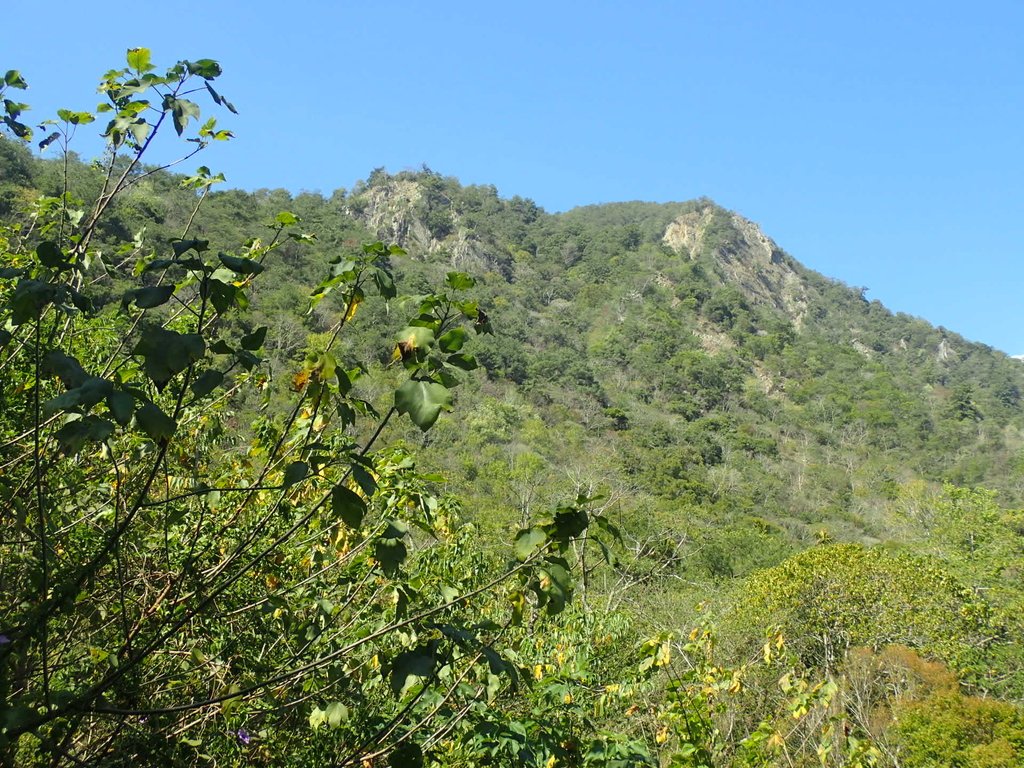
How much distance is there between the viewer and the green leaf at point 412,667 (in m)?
1.15

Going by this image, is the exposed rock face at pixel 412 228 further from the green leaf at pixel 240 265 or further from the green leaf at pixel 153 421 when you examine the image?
Result: the green leaf at pixel 153 421

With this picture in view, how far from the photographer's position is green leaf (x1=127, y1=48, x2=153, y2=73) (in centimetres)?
148

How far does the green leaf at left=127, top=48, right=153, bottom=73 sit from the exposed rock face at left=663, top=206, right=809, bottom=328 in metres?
81.0

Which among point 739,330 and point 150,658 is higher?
point 739,330

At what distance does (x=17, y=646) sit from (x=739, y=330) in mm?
69398

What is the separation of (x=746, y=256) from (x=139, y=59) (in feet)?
299

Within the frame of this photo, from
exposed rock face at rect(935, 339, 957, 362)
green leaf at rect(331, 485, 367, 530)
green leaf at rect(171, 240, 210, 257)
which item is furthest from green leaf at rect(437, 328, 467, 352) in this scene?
→ exposed rock face at rect(935, 339, 957, 362)

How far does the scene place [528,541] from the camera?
4.11ft

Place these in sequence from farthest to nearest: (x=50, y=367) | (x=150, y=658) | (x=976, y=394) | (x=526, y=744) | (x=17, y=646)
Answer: (x=976, y=394)
(x=150, y=658)
(x=526, y=744)
(x=17, y=646)
(x=50, y=367)

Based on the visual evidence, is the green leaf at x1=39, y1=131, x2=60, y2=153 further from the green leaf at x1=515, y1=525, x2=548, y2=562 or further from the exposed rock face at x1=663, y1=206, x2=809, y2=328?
the exposed rock face at x1=663, y1=206, x2=809, y2=328

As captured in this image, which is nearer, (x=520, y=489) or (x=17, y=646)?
(x=17, y=646)

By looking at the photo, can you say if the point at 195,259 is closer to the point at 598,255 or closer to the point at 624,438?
the point at 624,438

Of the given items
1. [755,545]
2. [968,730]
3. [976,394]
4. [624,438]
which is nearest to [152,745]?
[968,730]

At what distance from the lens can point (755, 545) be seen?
992 inches
